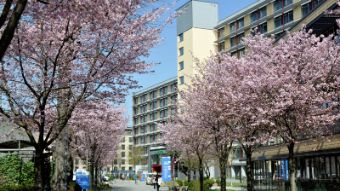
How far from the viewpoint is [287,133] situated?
1994 cm

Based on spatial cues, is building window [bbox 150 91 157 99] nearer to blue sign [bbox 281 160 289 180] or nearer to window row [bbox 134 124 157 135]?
window row [bbox 134 124 157 135]

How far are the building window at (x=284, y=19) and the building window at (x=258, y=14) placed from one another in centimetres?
350

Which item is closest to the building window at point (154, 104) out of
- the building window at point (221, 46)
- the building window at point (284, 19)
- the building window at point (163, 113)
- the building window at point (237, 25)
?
the building window at point (163, 113)

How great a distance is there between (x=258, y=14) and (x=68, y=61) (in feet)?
205

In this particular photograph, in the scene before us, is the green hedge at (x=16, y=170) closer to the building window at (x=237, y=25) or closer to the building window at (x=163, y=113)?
the building window at (x=237, y=25)

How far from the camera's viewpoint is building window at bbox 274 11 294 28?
64.8m

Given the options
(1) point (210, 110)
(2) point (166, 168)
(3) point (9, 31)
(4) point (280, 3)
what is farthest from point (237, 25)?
(3) point (9, 31)

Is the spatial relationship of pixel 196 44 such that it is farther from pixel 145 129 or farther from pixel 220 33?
pixel 145 129

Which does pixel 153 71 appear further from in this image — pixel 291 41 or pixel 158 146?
pixel 158 146

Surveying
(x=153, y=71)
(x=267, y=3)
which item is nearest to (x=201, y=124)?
(x=153, y=71)

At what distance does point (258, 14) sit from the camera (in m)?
71.7

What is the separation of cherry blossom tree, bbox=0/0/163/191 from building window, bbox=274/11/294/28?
54305 mm

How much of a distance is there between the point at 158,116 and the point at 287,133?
97.9m

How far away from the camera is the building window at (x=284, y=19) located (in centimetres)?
6481
